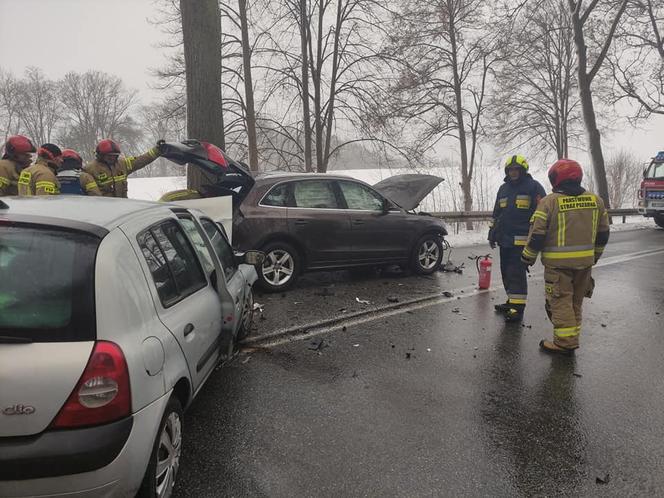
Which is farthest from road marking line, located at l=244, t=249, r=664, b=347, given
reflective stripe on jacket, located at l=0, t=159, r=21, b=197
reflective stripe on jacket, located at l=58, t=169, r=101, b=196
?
reflective stripe on jacket, located at l=0, t=159, r=21, b=197

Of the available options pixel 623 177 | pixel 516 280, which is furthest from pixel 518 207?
pixel 623 177

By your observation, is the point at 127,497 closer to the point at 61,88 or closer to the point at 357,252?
the point at 357,252

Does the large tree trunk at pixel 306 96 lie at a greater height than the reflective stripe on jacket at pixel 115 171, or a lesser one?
greater

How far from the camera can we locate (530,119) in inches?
1006

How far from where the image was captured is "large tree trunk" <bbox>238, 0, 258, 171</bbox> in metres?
15.4

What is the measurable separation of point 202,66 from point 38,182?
405 centimetres

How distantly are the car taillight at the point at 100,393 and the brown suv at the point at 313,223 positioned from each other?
4.40 metres

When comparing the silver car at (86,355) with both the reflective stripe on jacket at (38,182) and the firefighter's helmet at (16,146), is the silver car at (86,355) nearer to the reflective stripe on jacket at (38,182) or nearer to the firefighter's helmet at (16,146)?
the reflective stripe on jacket at (38,182)

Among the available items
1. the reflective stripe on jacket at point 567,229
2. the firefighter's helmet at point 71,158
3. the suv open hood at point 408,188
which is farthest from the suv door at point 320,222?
the firefighter's helmet at point 71,158

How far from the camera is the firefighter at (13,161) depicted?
227 inches

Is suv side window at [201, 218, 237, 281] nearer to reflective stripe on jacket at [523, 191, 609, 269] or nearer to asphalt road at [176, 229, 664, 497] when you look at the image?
asphalt road at [176, 229, 664, 497]

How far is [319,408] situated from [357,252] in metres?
3.87

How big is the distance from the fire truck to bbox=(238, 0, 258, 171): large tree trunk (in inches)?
563

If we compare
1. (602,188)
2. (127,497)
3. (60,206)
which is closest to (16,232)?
(60,206)
